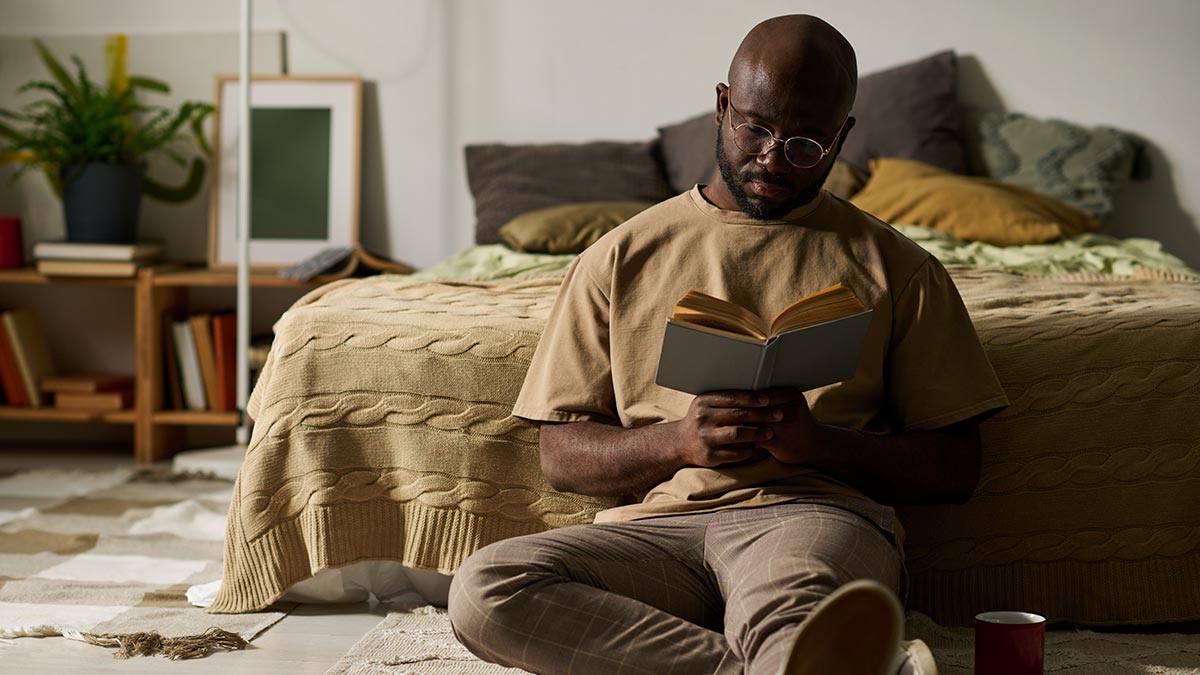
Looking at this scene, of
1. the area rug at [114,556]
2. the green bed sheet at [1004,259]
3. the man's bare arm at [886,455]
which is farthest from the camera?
the green bed sheet at [1004,259]

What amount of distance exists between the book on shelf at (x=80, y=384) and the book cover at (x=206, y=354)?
0.92 feet

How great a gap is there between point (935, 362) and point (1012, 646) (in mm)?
372

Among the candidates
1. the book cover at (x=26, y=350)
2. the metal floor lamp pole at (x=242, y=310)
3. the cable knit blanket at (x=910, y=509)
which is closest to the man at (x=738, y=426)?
the cable knit blanket at (x=910, y=509)

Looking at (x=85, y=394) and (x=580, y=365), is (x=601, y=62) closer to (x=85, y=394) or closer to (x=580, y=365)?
(x=85, y=394)

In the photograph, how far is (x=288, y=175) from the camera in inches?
154

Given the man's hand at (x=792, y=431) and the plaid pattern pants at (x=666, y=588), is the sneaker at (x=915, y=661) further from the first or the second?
the man's hand at (x=792, y=431)

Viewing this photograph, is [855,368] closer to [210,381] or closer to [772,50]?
[772,50]

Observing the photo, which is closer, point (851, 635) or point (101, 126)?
point (851, 635)

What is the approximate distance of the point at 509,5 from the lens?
3.88m

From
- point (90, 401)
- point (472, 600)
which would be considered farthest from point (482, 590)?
point (90, 401)

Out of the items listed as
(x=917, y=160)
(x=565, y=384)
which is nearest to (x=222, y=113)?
(x=917, y=160)

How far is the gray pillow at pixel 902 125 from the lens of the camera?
11.7 ft

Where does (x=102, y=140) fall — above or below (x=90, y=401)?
above

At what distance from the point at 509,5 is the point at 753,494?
262cm
